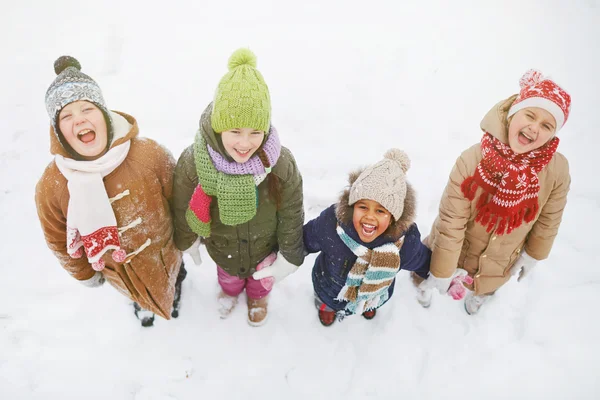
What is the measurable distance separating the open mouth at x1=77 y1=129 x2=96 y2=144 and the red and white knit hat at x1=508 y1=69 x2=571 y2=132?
1939 millimetres

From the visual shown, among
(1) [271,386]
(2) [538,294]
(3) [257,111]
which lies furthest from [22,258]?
(2) [538,294]

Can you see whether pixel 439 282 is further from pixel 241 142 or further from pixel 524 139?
pixel 241 142

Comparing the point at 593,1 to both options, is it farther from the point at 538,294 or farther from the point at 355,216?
the point at 355,216

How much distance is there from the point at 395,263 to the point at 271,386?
1.22 meters

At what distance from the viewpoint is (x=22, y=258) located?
276cm

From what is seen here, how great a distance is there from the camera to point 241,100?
4.73 feet

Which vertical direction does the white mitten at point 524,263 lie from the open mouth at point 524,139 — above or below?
below

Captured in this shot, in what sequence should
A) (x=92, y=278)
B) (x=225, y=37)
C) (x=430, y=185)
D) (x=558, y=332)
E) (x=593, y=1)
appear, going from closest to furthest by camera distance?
→ 1. (x=92, y=278)
2. (x=558, y=332)
3. (x=430, y=185)
4. (x=225, y=37)
5. (x=593, y=1)

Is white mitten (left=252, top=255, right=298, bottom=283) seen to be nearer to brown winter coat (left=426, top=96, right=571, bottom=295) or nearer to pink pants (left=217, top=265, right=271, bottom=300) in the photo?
pink pants (left=217, top=265, right=271, bottom=300)

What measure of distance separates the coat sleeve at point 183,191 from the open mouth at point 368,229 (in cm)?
88

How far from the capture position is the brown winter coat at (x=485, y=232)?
6.16 ft

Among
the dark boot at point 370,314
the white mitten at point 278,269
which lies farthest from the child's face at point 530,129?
the dark boot at point 370,314

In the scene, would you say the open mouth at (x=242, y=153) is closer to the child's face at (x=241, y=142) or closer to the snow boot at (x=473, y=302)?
the child's face at (x=241, y=142)

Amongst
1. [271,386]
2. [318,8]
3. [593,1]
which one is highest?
[593,1]
